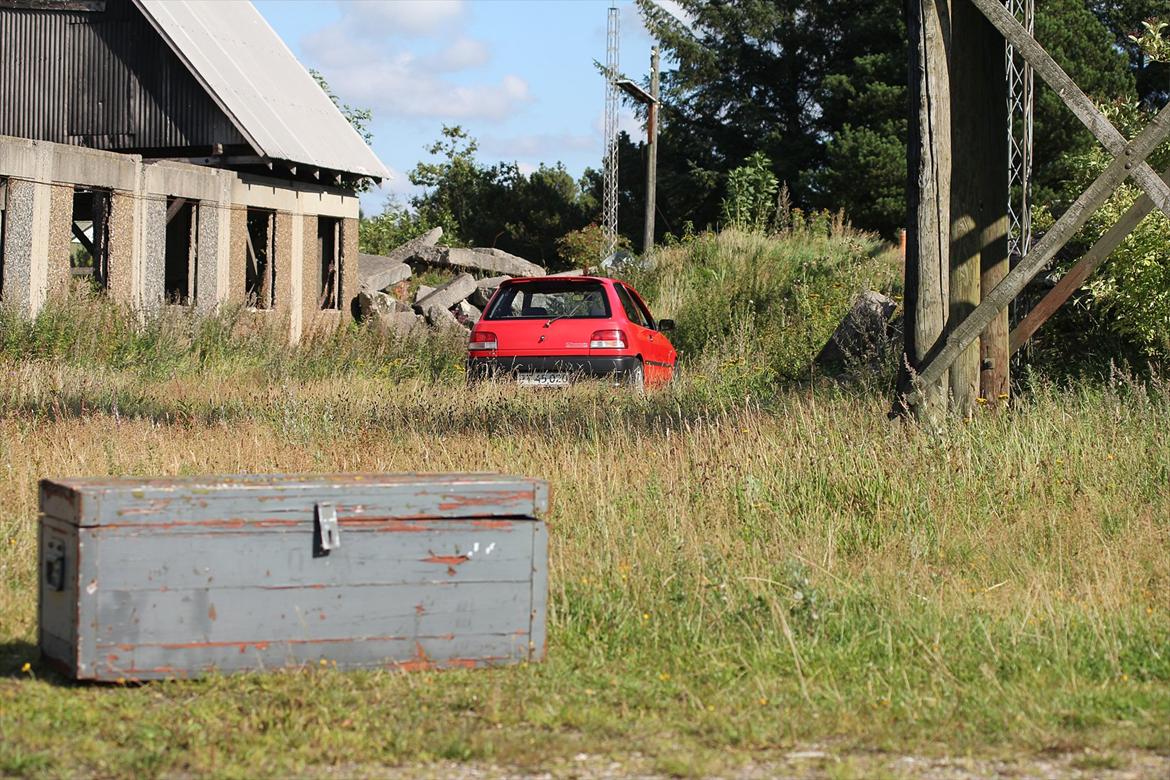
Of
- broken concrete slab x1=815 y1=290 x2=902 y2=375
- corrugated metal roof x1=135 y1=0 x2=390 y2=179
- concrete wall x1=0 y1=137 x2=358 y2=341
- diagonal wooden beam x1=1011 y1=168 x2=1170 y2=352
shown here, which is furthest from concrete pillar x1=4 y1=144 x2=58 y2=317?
diagonal wooden beam x1=1011 y1=168 x2=1170 y2=352

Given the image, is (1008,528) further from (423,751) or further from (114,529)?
(114,529)

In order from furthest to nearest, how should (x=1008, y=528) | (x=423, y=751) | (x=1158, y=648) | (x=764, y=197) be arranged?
1. (x=764, y=197)
2. (x=1008, y=528)
3. (x=1158, y=648)
4. (x=423, y=751)

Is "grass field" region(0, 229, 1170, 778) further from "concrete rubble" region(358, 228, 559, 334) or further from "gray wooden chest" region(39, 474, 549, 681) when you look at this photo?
"concrete rubble" region(358, 228, 559, 334)

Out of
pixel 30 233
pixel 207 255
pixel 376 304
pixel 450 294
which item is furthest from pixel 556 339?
pixel 450 294

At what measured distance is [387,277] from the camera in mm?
27234

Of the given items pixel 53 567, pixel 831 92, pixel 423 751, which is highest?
pixel 831 92

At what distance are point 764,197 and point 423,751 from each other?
2491 centimetres

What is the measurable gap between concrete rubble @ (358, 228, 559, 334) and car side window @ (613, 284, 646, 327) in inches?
281

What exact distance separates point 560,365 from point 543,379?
23 centimetres

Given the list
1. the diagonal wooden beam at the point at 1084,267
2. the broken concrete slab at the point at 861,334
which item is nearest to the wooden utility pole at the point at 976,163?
the diagonal wooden beam at the point at 1084,267

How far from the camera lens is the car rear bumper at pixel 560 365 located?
13.8 metres

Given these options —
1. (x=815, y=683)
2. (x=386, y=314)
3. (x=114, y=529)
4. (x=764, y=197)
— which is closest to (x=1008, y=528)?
(x=815, y=683)

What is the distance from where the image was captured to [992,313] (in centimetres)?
846

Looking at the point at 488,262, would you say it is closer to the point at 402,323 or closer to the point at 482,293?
the point at 482,293
